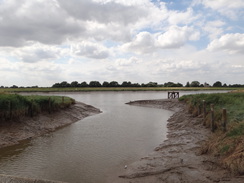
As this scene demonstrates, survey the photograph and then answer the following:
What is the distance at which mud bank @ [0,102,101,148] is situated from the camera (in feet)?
60.8

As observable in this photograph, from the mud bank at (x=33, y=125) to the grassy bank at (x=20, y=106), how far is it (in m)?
0.60

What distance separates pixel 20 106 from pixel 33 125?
236cm

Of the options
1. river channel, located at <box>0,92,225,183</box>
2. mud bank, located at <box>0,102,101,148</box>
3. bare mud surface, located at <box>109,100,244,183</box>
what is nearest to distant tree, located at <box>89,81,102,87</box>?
mud bank, located at <box>0,102,101,148</box>

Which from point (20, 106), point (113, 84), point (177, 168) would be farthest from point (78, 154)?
point (113, 84)

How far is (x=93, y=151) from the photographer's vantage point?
622 inches

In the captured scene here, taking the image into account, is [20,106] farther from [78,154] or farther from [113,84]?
[113,84]

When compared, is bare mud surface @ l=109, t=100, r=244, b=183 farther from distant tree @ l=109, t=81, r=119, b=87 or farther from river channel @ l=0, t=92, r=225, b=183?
distant tree @ l=109, t=81, r=119, b=87

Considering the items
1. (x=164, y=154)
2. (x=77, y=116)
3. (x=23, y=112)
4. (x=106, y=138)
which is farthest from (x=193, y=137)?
(x=77, y=116)

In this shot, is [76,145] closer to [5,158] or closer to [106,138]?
[106,138]

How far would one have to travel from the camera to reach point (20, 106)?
876 inches

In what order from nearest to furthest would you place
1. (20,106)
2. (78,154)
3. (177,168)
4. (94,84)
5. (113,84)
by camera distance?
(177,168) → (78,154) → (20,106) → (94,84) → (113,84)

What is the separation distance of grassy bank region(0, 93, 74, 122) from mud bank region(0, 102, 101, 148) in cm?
60

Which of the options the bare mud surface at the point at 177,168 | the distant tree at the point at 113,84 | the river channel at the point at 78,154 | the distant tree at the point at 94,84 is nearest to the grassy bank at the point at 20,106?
the river channel at the point at 78,154

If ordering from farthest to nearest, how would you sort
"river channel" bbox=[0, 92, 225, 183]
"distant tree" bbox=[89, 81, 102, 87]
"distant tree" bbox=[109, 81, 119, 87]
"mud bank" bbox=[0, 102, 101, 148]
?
1. "distant tree" bbox=[109, 81, 119, 87]
2. "distant tree" bbox=[89, 81, 102, 87]
3. "mud bank" bbox=[0, 102, 101, 148]
4. "river channel" bbox=[0, 92, 225, 183]
